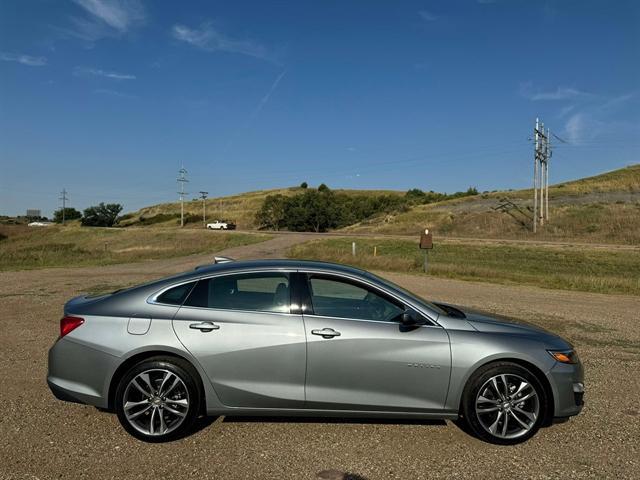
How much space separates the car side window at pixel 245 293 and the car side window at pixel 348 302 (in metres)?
0.28

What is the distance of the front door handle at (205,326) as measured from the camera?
4004 mm

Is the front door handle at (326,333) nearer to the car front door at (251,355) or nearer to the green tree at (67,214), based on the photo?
the car front door at (251,355)

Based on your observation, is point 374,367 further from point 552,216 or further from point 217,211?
point 217,211

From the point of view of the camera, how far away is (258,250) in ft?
111

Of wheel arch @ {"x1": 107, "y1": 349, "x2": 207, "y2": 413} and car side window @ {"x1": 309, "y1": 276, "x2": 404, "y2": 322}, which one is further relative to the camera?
car side window @ {"x1": 309, "y1": 276, "x2": 404, "y2": 322}

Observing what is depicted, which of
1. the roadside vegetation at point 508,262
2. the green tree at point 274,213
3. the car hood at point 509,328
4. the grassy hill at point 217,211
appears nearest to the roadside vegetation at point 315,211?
the green tree at point 274,213

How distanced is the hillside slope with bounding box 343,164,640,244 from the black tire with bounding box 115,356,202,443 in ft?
155

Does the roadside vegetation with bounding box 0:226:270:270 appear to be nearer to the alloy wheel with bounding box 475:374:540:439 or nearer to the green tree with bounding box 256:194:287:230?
the alloy wheel with bounding box 475:374:540:439

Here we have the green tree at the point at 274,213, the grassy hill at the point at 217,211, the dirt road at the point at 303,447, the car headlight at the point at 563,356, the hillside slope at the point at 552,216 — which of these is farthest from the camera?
the grassy hill at the point at 217,211

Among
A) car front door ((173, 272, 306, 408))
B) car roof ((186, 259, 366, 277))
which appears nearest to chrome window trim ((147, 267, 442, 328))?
car roof ((186, 259, 366, 277))

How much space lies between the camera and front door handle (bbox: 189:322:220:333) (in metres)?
4.00

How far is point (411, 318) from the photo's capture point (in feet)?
13.2

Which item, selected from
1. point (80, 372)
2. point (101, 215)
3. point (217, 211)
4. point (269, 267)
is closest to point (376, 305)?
point (269, 267)

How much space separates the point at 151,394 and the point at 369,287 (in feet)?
6.73
